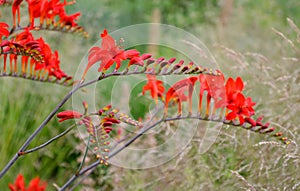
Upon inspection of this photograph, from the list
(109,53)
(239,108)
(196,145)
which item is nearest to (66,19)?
(109,53)

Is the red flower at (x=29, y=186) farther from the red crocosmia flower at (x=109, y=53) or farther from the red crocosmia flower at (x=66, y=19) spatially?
the red crocosmia flower at (x=66, y=19)

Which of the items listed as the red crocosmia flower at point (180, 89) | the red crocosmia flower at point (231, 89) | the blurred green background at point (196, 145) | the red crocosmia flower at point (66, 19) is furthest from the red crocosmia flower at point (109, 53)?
the blurred green background at point (196, 145)

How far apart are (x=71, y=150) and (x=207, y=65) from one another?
131cm

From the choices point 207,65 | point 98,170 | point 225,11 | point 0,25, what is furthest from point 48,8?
point 225,11

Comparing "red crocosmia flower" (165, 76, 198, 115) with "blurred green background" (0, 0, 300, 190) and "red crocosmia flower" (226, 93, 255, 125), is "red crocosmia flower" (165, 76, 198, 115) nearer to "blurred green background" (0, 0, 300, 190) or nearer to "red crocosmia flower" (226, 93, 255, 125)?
"red crocosmia flower" (226, 93, 255, 125)

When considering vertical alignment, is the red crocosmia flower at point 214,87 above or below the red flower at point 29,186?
above

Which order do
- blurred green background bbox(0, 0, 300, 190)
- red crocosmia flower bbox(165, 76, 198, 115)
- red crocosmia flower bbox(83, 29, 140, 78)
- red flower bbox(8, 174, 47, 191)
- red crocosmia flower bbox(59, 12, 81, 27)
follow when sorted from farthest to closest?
blurred green background bbox(0, 0, 300, 190) < red crocosmia flower bbox(59, 12, 81, 27) < red crocosmia flower bbox(165, 76, 198, 115) < red crocosmia flower bbox(83, 29, 140, 78) < red flower bbox(8, 174, 47, 191)

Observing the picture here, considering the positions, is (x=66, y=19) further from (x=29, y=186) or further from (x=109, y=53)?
(x=29, y=186)

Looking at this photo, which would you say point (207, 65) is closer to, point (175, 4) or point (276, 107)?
point (276, 107)

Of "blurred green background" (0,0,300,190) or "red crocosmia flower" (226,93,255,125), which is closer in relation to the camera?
"red crocosmia flower" (226,93,255,125)

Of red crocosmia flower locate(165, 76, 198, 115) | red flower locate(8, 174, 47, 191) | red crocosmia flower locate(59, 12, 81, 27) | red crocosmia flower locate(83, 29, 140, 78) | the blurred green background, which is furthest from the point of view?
the blurred green background

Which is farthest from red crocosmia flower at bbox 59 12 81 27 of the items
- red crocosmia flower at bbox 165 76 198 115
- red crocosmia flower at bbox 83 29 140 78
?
red crocosmia flower at bbox 165 76 198 115

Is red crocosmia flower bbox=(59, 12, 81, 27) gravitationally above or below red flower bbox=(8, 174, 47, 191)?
above

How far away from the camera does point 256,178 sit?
3.07 metres
